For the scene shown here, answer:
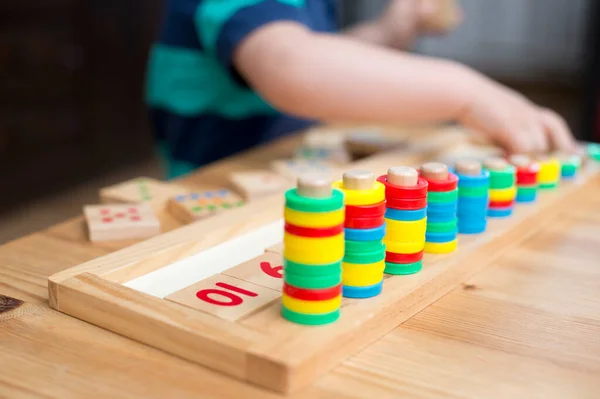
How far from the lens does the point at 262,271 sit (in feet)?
1.82

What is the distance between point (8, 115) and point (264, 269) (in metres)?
1.75

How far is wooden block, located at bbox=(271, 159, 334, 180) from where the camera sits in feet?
2.71

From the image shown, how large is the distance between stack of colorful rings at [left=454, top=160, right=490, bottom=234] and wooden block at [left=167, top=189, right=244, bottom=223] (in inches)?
8.6

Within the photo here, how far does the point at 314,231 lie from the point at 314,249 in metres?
0.01

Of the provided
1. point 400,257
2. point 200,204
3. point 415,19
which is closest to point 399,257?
point 400,257

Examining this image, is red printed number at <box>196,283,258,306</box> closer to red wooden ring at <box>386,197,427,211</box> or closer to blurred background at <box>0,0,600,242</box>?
red wooden ring at <box>386,197,427,211</box>

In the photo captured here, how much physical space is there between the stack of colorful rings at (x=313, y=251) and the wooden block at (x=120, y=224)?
0.76 ft

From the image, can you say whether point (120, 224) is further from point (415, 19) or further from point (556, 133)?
point (415, 19)

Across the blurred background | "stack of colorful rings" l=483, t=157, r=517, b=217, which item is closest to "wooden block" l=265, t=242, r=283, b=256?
"stack of colorful rings" l=483, t=157, r=517, b=217

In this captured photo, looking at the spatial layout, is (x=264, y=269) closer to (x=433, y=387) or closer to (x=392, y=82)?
(x=433, y=387)

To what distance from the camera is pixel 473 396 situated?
425mm

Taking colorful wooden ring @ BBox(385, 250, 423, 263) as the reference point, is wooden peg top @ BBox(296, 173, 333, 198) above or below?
above

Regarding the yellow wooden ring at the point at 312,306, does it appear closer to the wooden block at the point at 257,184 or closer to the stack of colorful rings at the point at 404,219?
the stack of colorful rings at the point at 404,219

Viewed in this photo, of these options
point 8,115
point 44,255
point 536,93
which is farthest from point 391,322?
point 536,93
